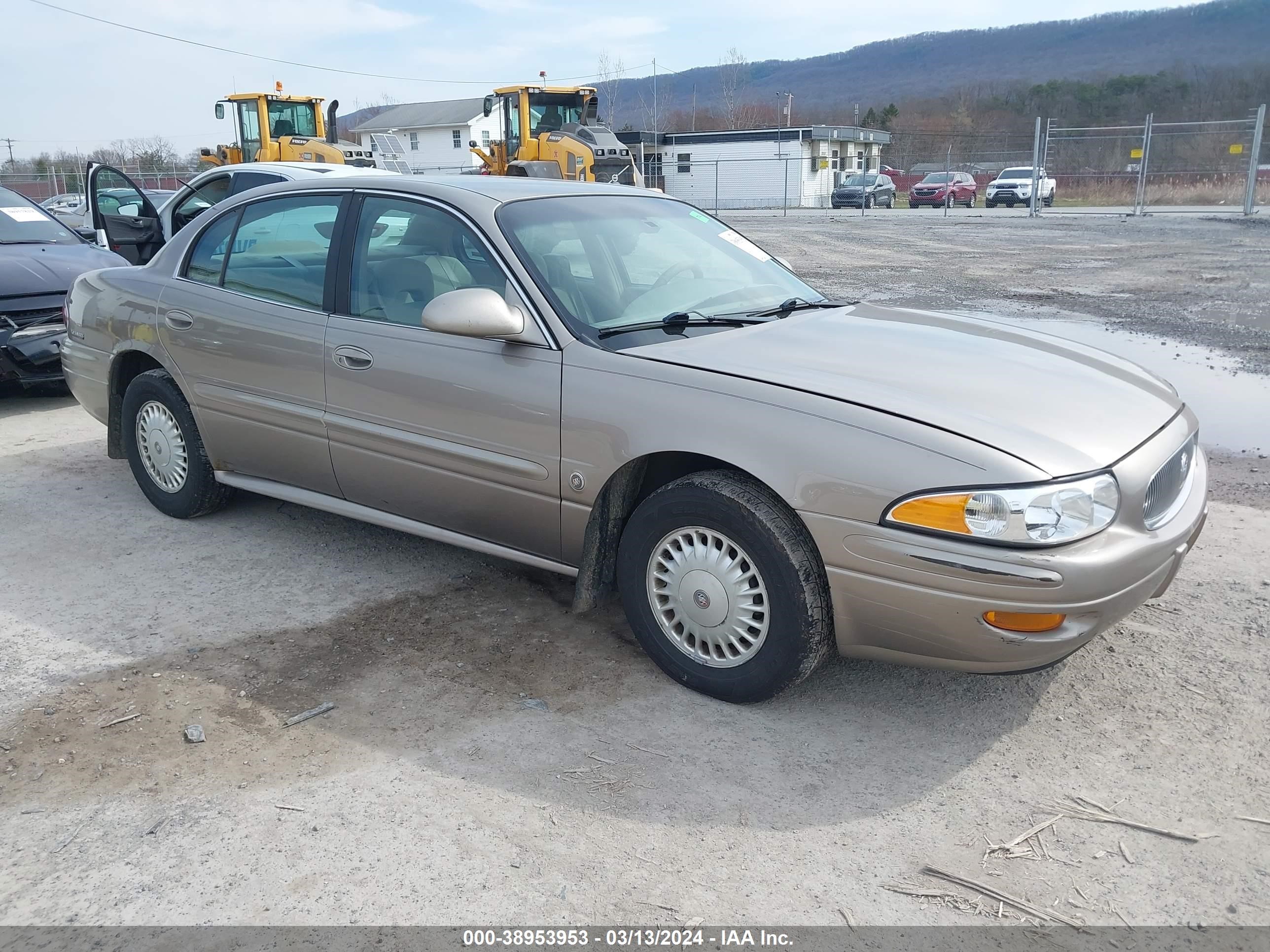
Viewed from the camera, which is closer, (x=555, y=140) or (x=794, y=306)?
(x=794, y=306)

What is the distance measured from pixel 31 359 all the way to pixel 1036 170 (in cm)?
2764

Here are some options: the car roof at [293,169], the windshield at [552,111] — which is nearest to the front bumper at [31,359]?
the car roof at [293,169]

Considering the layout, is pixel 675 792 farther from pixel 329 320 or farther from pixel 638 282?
pixel 329 320

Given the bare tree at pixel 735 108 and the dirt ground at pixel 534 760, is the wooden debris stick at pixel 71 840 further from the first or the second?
the bare tree at pixel 735 108

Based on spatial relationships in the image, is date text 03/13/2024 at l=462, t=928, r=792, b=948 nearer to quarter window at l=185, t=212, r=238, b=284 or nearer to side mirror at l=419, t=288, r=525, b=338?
side mirror at l=419, t=288, r=525, b=338

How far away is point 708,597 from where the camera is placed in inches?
128

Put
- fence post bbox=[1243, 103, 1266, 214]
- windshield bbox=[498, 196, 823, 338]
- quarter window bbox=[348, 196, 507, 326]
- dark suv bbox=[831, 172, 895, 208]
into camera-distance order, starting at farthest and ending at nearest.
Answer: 1. dark suv bbox=[831, 172, 895, 208]
2. fence post bbox=[1243, 103, 1266, 214]
3. quarter window bbox=[348, 196, 507, 326]
4. windshield bbox=[498, 196, 823, 338]

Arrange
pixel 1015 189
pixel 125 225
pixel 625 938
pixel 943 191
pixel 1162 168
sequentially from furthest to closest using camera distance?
pixel 943 191
pixel 1015 189
pixel 1162 168
pixel 125 225
pixel 625 938

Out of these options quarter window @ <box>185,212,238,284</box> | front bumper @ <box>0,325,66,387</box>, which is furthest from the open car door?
quarter window @ <box>185,212,238,284</box>

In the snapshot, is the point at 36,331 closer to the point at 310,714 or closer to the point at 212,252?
the point at 212,252

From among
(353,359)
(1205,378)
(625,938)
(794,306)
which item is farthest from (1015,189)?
(625,938)

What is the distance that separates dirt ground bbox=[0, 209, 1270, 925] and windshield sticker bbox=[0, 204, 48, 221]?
17.0 feet

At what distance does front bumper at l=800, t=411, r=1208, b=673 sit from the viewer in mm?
2738

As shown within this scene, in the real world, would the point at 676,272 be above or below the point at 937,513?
above
